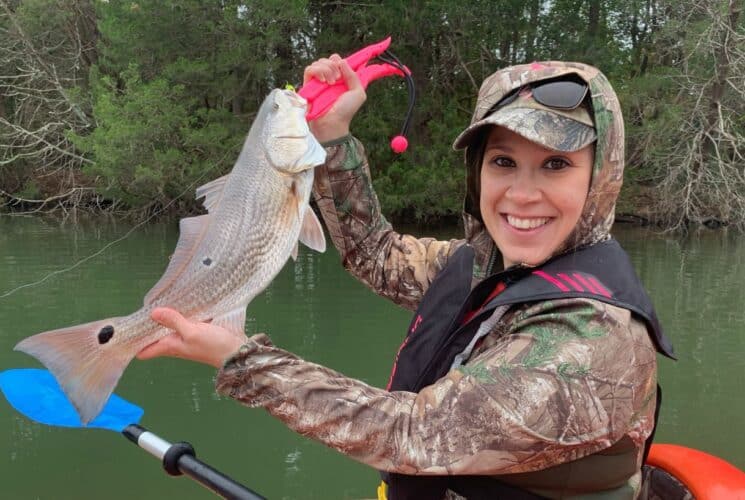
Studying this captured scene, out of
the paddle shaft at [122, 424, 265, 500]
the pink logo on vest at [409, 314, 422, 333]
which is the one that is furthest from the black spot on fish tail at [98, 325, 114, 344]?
the pink logo on vest at [409, 314, 422, 333]

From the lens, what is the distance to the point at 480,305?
2199 millimetres

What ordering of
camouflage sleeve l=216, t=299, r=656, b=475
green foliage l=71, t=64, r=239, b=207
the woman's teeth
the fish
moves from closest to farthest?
1. camouflage sleeve l=216, t=299, r=656, b=475
2. the woman's teeth
3. the fish
4. green foliage l=71, t=64, r=239, b=207

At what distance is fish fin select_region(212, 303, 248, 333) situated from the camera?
2.14m

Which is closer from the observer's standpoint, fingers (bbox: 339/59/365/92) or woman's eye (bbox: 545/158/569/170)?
woman's eye (bbox: 545/158/569/170)

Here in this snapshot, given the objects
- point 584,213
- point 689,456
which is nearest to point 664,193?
point 689,456

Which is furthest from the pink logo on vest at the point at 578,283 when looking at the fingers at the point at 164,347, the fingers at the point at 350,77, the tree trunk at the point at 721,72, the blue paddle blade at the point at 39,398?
the tree trunk at the point at 721,72

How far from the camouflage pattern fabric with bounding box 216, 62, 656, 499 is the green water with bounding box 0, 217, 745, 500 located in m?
3.51

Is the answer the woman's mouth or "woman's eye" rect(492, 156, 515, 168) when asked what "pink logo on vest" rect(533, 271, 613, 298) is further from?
"woman's eye" rect(492, 156, 515, 168)

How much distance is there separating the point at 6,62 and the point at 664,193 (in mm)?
21389

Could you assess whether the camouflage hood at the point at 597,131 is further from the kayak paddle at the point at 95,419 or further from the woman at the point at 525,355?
the kayak paddle at the point at 95,419

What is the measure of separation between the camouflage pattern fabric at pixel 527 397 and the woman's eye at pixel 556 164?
0.31ft

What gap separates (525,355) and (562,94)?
729 mm

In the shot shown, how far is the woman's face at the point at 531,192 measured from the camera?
1.88m

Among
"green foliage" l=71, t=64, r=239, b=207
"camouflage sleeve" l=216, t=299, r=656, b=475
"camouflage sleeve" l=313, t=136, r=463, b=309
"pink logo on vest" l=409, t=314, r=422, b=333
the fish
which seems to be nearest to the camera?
"camouflage sleeve" l=216, t=299, r=656, b=475
